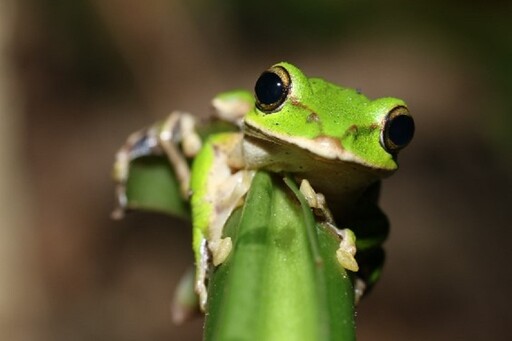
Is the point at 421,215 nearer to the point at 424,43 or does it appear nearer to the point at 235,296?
the point at 424,43

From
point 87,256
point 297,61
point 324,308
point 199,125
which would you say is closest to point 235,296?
point 324,308

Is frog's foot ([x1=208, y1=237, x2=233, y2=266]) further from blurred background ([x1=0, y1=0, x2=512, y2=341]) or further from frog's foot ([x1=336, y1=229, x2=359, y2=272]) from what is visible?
blurred background ([x1=0, y1=0, x2=512, y2=341])

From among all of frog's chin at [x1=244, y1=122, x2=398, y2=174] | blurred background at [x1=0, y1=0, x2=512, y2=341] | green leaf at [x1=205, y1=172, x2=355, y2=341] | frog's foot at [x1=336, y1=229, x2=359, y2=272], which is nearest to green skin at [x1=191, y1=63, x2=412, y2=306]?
frog's chin at [x1=244, y1=122, x2=398, y2=174]

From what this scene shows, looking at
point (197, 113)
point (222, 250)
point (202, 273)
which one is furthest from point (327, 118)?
point (197, 113)

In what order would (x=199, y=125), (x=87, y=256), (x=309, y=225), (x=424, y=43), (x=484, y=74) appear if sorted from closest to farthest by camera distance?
1. (x=309, y=225)
2. (x=199, y=125)
3. (x=87, y=256)
4. (x=484, y=74)
5. (x=424, y=43)

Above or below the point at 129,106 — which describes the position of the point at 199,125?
above

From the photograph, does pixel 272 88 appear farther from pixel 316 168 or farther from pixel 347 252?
pixel 347 252

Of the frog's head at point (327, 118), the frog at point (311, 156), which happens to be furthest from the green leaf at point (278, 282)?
the frog's head at point (327, 118)
